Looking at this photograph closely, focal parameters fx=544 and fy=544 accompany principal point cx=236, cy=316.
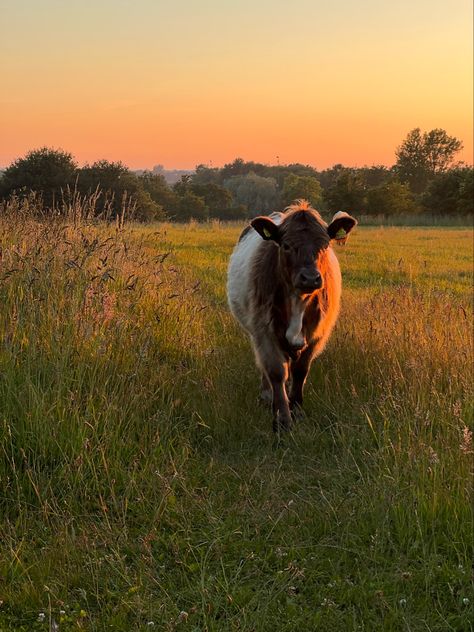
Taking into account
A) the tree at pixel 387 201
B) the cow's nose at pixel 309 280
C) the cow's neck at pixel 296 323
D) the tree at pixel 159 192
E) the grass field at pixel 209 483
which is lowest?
the grass field at pixel 209 483

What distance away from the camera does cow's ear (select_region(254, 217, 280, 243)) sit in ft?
16.4

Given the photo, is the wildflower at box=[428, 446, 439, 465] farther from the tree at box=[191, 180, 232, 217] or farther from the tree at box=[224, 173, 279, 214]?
the tree at box=[224, 173, 279, 214]

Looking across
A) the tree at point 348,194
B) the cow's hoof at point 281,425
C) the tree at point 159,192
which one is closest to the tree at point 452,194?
the tree at point 348,194

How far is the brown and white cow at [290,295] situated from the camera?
16.1 ft

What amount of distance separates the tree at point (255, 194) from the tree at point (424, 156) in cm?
2342

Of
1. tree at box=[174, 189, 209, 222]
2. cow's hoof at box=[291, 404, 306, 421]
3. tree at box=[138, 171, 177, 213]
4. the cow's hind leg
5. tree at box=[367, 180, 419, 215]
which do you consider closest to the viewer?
cow's hoof at box=[291, 404, 306, 421]

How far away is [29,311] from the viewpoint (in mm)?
4781

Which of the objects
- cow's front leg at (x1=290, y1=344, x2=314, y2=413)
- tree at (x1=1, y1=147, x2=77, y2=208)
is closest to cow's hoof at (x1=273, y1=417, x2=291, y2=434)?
cow's front leg at (x1=290, y1=344, x2=314, y2=413)

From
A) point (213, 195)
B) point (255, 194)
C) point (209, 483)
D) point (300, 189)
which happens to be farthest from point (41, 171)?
point (255, 194)

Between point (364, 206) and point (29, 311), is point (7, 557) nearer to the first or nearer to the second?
point (29, 311)

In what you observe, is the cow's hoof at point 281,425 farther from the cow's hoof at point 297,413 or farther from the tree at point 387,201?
the tree at point 387,201

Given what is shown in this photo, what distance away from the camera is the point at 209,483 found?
4.09 m

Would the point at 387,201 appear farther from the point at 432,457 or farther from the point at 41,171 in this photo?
the point at 432,457

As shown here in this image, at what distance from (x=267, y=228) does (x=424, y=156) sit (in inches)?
4097
